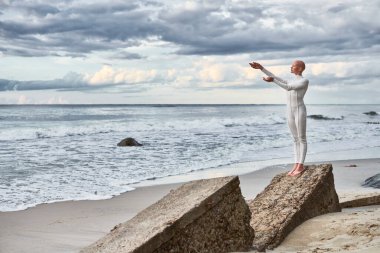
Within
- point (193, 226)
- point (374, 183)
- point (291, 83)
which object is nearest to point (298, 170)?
point (291, 83)

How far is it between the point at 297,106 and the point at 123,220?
9.53 ft

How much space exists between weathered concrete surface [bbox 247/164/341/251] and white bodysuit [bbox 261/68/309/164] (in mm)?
400

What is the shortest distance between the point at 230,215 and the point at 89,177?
323 inches

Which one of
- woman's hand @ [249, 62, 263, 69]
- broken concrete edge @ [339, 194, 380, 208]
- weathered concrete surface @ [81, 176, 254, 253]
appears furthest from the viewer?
broken concrete edge @ [339, 194, 380, 208]

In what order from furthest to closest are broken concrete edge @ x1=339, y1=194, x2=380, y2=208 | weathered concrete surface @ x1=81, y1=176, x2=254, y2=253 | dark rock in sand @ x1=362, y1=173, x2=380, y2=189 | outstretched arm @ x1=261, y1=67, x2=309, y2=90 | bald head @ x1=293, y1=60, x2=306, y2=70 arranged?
dark rock in sand @ x1=362, y1=173, x2=380, y2=189
broken concrete edge @ x1=339, y1=194, x2=380, y2=208
bald head @ x1=293, y1=60, x2=306, y2=70
outstretched arm @ x1=261, y1=67, x2=309, y2=90
weathered concrete surface @ x1=81, y1=176, x2=254, y2=253

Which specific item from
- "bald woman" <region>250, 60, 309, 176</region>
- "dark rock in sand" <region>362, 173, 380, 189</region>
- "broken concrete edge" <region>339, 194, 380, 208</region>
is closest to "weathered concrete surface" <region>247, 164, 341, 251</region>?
"bald woman" <region>250, 60, 309, 176</region>

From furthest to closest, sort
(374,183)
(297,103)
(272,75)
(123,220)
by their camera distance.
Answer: (374,183) < (123,220) < (297,103) < (272,75)

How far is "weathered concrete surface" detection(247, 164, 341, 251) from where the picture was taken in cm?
528

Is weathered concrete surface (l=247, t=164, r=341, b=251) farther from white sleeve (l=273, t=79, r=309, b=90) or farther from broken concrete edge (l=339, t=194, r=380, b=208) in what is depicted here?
white sleeve (l=273, t=79, r=309, b=90)

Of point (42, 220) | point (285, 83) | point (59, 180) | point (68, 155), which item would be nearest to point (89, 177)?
point (59, 180)

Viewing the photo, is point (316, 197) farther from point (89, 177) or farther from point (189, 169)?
point (189, 169)

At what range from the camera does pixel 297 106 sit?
697 cm

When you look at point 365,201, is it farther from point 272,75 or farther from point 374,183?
point 374,183

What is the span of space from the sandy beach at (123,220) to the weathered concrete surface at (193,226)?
2.02ft
